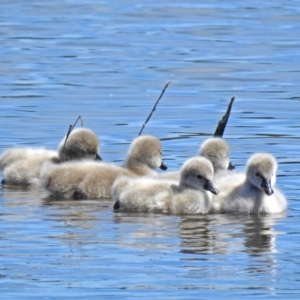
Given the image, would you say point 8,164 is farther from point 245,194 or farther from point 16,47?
point 16,47

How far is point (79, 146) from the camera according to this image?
13.6 metres

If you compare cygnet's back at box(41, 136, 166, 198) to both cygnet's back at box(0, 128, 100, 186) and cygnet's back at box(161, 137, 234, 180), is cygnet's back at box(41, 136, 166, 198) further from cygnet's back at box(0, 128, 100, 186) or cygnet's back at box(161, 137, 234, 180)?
cygnet's back at box(0, 128, 100, 186)

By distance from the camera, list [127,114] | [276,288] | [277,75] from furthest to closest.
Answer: [277,75] < [127,114] < [276,288]

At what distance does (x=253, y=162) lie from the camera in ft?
39.6

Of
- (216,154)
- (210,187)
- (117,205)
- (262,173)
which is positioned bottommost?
(117,205)

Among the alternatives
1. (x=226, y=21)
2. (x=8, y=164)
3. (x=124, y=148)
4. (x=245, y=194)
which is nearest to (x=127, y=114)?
(x=124, y=148)

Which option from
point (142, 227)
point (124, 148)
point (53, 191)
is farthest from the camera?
point (124, 148)

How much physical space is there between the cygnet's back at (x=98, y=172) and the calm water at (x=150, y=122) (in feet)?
0.71

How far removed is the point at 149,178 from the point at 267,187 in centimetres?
105

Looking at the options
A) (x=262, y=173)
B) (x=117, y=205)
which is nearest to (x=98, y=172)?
(x=117, y=205)

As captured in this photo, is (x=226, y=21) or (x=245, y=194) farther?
(x=226, y=21)

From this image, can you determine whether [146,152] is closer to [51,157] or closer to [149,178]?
[149,178]

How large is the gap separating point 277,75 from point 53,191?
790 centimetres

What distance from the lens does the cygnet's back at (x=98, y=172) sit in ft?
42.4
